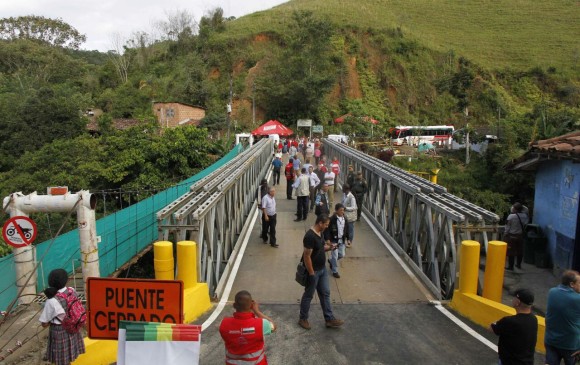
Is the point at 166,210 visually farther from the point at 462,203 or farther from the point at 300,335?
the point at 462,203

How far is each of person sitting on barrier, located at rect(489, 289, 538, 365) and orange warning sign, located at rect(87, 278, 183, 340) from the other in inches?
115

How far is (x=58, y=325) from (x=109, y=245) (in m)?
4.79

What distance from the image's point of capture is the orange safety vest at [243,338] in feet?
13.3

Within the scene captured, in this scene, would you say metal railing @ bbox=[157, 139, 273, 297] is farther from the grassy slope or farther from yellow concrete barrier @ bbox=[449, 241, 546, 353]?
the grassy slope

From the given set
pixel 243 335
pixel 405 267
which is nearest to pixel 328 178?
pixel 405 267

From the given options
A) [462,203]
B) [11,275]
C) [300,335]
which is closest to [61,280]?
[300,335]

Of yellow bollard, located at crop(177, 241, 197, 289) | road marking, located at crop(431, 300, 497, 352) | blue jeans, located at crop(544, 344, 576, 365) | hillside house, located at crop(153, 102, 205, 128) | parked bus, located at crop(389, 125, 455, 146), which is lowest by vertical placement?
road marking, located at crop(431, 300, 497, 352)

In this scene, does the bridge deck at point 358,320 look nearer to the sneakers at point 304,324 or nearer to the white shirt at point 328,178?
the sneakers at point 304,324

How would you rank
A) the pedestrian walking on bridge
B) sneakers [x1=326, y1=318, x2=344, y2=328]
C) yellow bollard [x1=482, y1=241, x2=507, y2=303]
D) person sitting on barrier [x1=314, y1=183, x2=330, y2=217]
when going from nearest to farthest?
sneakers [x1=326, y1=318, x2=344, y2=328] < yellow bollard [x1=482, y1=241, x2=507, y2=303] < person sitting on barrier [x1=314, y1=183, x2=330, y2=217] < the pedestrian walking on bridge

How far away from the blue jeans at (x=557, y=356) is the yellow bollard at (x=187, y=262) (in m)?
4.47

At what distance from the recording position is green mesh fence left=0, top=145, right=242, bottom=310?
798 cm

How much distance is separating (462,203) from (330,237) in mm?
2412

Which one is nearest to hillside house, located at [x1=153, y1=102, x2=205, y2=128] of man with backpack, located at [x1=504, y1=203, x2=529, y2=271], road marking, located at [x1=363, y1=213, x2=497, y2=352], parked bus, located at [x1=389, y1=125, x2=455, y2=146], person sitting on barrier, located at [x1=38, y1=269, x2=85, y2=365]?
parked bus, located at [x1=389, y1=125, x2=455, y2=146]

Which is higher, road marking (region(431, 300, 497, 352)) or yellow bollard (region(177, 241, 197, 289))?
yellow bollard (region(177, 241, 197, 289))
